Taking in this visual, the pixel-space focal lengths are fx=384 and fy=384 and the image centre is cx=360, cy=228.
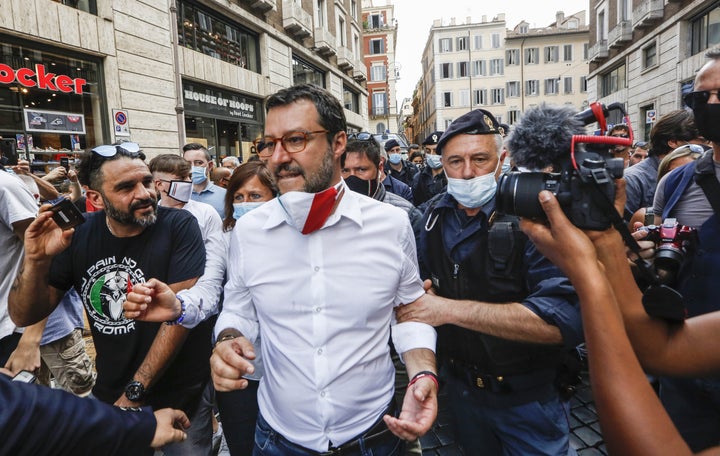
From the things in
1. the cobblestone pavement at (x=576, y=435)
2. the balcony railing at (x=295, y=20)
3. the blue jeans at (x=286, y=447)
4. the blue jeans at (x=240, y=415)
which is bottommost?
the cobblestone pavement at (x=576, y=435)

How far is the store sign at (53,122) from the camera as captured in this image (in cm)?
708

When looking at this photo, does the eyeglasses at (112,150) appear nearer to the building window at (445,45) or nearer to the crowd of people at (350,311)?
the crowd of people at (350,311)

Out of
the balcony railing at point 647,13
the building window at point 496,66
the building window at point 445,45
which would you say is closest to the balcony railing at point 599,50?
the balcony railing at point 647,13

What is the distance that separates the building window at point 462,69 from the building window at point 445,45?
2.26m

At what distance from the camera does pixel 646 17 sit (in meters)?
16.1

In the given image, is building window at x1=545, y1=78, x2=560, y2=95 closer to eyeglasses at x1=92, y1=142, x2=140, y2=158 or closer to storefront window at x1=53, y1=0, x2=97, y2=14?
storefront window at x1=53, y1=0, x2=97, y2=14

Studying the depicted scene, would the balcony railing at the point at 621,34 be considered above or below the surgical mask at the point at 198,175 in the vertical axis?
above

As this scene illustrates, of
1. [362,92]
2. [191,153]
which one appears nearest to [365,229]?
[191,153]

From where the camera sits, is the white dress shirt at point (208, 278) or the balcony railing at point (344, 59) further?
the balcony railing at point (344, 59)

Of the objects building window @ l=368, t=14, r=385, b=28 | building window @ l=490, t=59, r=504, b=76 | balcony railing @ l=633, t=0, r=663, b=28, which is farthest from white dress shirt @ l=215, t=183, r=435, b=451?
building window @ l=368, t=14, r=385, b=28

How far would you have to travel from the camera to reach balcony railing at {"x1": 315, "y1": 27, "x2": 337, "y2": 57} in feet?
58.6

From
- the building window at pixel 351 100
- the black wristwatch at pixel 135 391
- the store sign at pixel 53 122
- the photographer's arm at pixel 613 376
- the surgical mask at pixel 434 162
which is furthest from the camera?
the building window at pixel 351 100

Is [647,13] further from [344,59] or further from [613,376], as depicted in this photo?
[613,376]

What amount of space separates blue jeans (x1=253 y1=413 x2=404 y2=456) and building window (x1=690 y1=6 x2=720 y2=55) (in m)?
17.6
